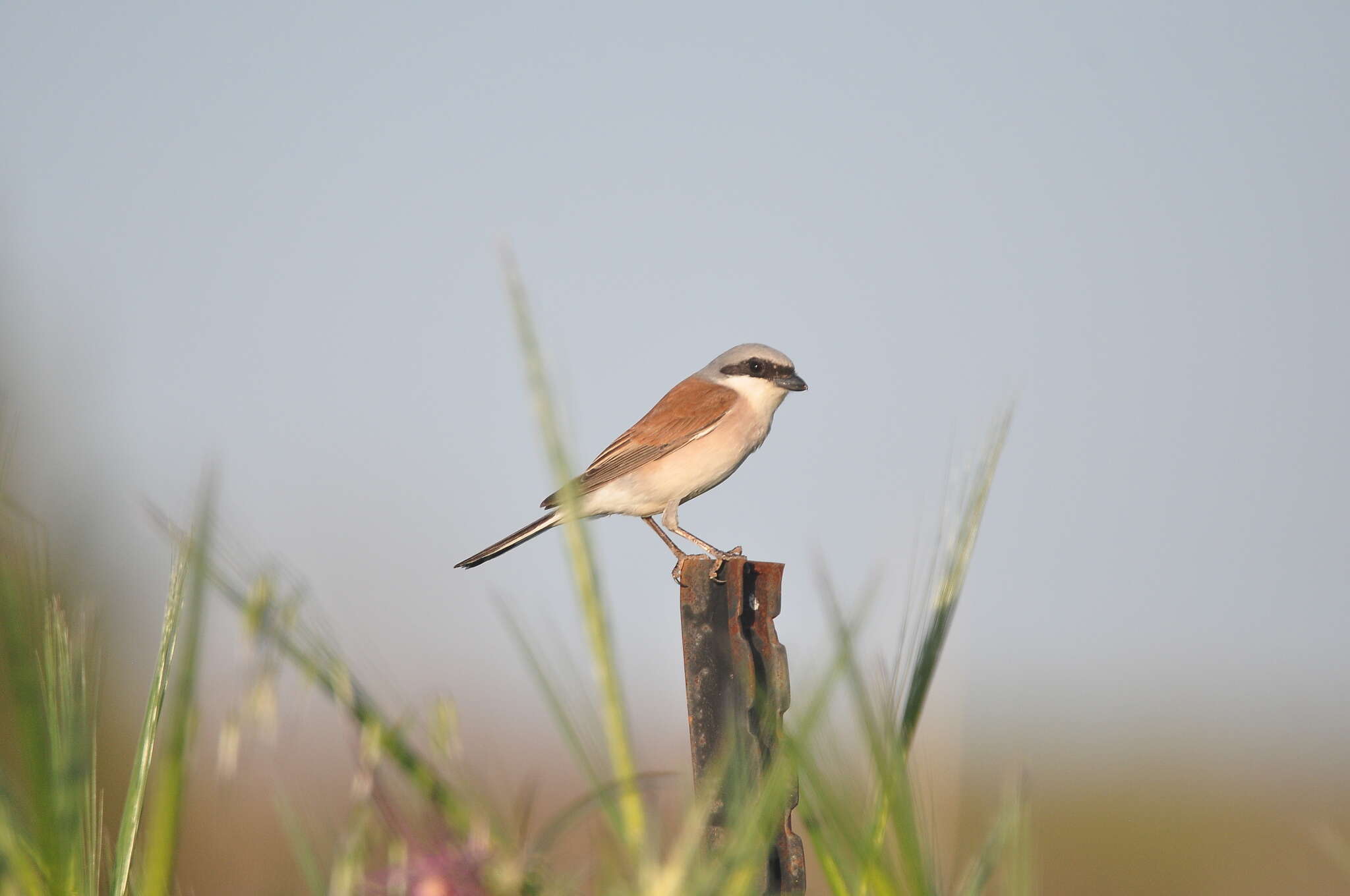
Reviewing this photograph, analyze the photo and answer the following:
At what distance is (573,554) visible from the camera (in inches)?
26.8

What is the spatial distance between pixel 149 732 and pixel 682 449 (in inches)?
191

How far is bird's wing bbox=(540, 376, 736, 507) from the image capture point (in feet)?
18.6

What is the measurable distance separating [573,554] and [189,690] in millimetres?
238

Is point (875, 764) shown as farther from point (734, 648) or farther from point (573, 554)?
point (734, 648)

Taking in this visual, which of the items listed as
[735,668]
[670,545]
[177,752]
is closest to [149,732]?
[177,752]

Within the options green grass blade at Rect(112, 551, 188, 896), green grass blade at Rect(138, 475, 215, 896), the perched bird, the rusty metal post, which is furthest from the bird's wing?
green grass blade at Rect(138, 475, 215, 896)

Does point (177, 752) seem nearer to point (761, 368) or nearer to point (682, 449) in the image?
point (682, 449)

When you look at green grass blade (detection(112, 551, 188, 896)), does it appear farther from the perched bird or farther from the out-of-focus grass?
the perched bird

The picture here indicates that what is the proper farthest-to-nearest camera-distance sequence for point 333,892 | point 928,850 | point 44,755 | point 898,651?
point 898,651, point 928,850, point 44,755, point 333,892

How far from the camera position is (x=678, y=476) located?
18.3ft

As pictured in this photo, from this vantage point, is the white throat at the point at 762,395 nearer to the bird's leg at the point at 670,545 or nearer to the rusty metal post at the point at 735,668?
the bird's leg at the point at 670,545

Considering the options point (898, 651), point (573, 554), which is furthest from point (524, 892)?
point (898, 651)

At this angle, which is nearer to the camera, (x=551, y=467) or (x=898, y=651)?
(x=551, y=467)

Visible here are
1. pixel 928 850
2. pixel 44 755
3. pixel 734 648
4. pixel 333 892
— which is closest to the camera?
pixel 333 892
